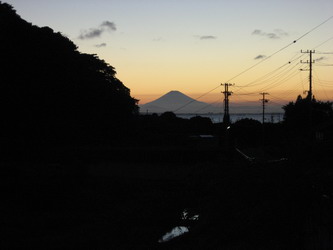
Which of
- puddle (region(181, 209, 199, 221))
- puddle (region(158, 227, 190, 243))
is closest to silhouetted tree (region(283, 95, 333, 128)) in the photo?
puddle (region(181, 209, 199, 221))

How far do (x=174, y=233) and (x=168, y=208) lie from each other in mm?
2637

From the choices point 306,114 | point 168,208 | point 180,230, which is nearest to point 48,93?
point 168,208

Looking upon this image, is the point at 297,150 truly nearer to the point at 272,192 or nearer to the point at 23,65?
the point at 272,192

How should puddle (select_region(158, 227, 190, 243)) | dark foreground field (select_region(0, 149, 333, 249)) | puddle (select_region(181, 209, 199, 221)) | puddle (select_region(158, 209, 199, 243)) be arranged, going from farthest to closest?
1. puddle (select_region(181, 209, 199, 221))
2. puddle (select_region(158, 209, 199, 243))
3. puddle (select_region(158, 227, 190, 243))
4. dark foreground field (select_region(0, 149, 333, 249))

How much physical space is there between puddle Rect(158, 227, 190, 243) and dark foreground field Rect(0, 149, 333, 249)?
20 centimetres

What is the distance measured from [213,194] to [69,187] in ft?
21.1

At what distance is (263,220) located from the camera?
10.8 meters

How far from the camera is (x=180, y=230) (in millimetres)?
14227

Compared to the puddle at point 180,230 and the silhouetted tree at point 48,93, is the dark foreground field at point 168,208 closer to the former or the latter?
Answer: the puddle at point 180,230

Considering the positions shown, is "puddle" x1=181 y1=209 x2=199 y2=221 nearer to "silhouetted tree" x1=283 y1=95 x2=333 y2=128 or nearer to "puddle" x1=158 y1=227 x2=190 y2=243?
"puddle" x1=158 y1=227 x2=190 y2=243

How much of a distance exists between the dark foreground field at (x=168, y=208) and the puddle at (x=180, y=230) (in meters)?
0.19

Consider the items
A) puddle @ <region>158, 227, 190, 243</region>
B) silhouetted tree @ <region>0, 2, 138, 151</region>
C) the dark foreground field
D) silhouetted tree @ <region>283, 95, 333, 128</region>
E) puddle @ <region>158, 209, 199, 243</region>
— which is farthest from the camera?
silhouetted tree @ <region>283, 95, 333, 128</region>

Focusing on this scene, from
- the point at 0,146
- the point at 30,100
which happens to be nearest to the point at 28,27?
the point at 30,100

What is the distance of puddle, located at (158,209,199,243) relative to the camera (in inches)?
521
